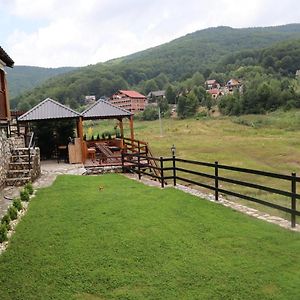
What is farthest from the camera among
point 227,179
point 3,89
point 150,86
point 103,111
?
point 150,86

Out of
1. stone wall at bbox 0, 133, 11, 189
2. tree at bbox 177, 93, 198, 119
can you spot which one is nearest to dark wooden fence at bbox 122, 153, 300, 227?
stone wall at bbox 0, 133, 11, 189

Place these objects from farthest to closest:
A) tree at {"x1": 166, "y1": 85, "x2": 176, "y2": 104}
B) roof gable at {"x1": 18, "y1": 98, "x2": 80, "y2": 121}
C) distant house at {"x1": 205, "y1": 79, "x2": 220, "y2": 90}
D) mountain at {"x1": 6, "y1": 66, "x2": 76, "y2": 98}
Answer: mountain at {"x1": 6, "y1": 66, "x2": 76, "y2": 98}
distant house at {"x1": 205, "y1": 79, "x2": 220, "y2": 90}
tree at {"x1": 166, "y1": 85, "x2": 176, "y2": 104}
roof gable at {"x1": 18, "y1": 98, "x2": 80, "y2": 121}

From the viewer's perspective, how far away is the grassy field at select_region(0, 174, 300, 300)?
4.35 meters

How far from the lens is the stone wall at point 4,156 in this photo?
11259 millimetres

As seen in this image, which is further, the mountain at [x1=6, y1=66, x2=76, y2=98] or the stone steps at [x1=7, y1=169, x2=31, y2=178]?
the mountain at [x1=6, y1=66, x2=76, y2=98]

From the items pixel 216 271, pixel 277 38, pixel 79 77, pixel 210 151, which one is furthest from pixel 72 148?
pixel 277 38

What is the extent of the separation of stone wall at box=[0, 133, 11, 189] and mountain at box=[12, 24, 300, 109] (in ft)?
257

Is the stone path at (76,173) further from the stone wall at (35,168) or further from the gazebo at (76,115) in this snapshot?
the gazebo at (76,115)

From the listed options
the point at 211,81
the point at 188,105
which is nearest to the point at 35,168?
the point at 188,105

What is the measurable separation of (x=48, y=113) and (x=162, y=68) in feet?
462

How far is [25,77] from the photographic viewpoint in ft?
519

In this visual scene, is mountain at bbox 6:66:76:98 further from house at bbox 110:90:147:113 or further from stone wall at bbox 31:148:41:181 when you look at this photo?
stone wall at bbox 31:148:41:181

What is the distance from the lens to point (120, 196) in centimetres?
916

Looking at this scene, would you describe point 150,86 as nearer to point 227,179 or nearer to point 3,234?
point 227,179
